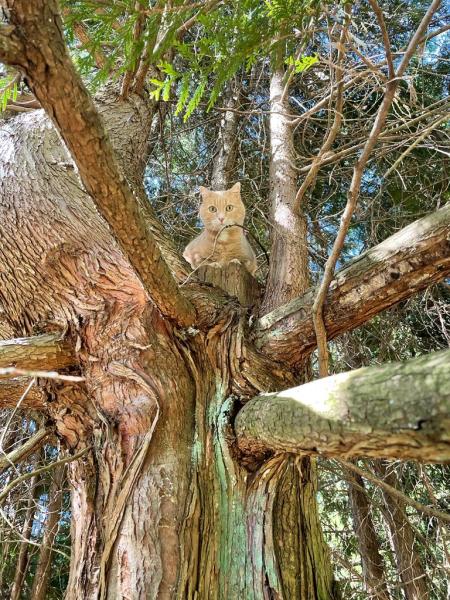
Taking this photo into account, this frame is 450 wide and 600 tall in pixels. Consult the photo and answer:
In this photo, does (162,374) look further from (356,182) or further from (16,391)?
(356,182)

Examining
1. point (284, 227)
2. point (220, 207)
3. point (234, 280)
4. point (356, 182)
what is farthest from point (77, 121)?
point (220, 207)

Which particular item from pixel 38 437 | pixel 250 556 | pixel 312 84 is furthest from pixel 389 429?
pixel 312 84

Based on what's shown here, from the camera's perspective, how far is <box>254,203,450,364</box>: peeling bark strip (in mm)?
1641

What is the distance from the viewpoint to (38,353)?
196 centimetres

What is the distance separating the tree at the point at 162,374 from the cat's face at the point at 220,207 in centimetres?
158

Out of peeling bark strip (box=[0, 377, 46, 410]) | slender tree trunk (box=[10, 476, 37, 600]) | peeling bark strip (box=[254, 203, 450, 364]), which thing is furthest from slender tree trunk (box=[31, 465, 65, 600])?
peeling bark strip (box=[254, 203, 450, 364])

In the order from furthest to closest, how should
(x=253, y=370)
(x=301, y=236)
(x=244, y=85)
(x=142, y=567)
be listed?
(x=244, y=85)
(x=301, y=236)
(x=253, y=370)
(x=142, y=567)

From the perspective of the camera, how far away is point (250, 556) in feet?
5.55

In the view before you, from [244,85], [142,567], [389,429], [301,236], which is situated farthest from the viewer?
[244,85]

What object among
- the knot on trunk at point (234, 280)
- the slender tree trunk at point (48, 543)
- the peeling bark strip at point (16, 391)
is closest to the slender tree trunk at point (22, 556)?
the slender tree trunk at point (48, 543)

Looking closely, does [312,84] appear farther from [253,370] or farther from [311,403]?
[311,403]

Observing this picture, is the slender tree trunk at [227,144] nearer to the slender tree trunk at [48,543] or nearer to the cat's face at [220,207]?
the cat's face at [220,207]

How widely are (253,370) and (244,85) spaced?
13.1 feet

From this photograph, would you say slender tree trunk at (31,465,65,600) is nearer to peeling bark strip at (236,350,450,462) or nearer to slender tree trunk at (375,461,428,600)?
slender tree trunk at (375,461,428,600)
